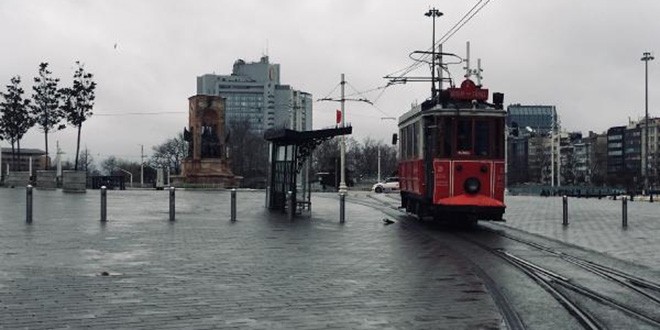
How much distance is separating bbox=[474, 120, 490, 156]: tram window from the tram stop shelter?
5.98 m

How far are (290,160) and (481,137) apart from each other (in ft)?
25.8

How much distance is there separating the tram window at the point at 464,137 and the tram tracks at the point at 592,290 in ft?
15.9

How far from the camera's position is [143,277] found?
9.46m

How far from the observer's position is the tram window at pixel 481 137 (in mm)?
18312

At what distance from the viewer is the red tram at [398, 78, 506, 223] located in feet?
59.2

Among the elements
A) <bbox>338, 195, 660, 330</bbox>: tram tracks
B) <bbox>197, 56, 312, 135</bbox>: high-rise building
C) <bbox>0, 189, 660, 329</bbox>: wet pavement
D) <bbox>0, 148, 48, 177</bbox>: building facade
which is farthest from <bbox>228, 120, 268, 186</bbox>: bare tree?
<bbox>338, 195, 660, 330</bbox>: tram tracks

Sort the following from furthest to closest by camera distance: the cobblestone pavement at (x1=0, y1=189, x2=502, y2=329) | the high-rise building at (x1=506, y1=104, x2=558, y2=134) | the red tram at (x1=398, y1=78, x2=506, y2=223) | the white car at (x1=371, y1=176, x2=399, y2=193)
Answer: the high-rise building at (x1=506, y1=104, x2=558, y2=134) < the white car at (x1=371, y1=176, x2=399, y2=193) < the red tram at (x1=398, y1=78, x2=506, y2=223) < the cobblestone pavement at (x1=0, y1=189, x2=502, y2=329)

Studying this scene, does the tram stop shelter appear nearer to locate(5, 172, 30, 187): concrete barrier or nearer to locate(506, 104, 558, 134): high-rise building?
locate(5, 172, 30, 187): concrete barrier

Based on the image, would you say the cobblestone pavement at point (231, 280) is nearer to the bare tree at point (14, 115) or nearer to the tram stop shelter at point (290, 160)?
the tram stop shelter at point (290, 160)

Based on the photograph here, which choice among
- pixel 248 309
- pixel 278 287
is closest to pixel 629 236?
pixel 278 287

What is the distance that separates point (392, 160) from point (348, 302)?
116529 millimetres

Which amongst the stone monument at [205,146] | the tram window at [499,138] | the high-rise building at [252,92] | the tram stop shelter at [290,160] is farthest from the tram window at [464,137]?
the high-rise building at [252,92]

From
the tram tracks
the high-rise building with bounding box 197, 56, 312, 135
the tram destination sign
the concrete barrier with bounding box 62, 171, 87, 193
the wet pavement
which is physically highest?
the high-rise building with bounding box 197, 56, 312, 135

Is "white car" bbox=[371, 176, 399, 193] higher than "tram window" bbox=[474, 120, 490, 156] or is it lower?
lower
